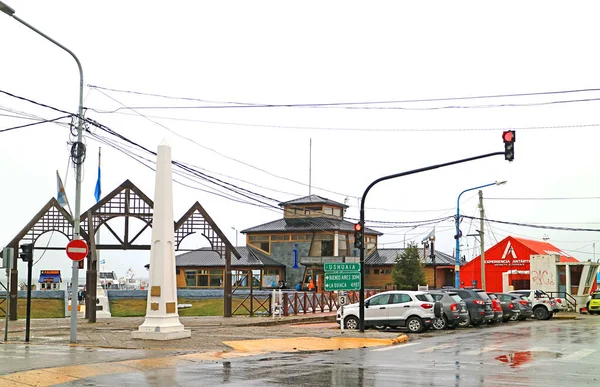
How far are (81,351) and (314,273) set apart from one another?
1756 inches

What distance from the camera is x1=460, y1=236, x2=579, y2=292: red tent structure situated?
191 feet

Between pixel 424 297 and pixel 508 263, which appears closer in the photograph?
pixel 424 297

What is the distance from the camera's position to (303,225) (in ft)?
209

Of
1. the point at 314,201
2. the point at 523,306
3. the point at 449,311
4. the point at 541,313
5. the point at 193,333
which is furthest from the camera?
the point at 314,201

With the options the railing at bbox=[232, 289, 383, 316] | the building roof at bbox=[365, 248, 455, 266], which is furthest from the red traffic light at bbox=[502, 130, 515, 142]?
the building roof at bbox=[365, 248, 455, 266]

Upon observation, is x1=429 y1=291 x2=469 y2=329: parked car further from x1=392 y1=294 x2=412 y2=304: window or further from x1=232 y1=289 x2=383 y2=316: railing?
x1=232 y1=289 x2=383 y2=316: railing

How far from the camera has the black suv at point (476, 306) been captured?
31.1 meters

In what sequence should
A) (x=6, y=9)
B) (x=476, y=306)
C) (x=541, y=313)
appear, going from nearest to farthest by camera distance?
(x=6, y=9)
(x=476, y=306)
(x=541, y=313)

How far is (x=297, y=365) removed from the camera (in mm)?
15594

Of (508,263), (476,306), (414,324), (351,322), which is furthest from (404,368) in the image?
(508,263)

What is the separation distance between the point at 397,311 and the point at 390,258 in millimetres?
38723

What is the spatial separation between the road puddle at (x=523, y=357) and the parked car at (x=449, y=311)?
9731mm

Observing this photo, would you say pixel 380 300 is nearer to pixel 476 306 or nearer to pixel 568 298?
pixel 476 306

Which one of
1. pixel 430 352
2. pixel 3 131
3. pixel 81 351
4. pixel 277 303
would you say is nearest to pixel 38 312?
pixel 277 303
